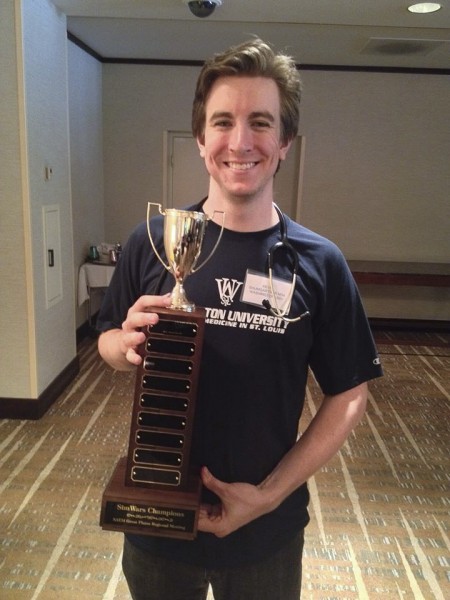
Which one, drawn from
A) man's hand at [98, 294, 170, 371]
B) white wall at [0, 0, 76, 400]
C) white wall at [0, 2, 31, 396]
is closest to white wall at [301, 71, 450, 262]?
white wall at [0, 0, 76, 400]

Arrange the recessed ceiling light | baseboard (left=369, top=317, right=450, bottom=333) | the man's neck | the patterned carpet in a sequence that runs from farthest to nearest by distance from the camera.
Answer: baseboard (left=369, top=317, right=450, bottom=333)
the recessed ceiling light
the patterned carpet
the man's neck

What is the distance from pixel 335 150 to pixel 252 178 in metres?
4.39

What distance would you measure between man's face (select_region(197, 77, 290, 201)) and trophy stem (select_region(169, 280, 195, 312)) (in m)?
0.21

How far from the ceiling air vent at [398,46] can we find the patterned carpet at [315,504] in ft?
9.11

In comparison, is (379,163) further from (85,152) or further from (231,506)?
(231,506)

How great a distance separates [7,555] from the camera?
1.92 metres

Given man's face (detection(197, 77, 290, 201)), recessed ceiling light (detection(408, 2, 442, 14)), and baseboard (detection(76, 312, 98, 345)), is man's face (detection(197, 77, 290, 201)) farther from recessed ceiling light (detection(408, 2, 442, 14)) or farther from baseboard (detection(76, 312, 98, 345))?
baseboard (detection(76, 312, 98, 345))

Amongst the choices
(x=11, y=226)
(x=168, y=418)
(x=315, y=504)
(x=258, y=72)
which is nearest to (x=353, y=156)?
(x=11, y=226)

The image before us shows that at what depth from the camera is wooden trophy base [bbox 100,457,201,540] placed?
863 millimetres

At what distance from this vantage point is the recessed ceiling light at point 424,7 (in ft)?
9.20

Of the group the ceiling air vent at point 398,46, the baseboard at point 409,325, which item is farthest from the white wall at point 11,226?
the baseboard at point 409,325

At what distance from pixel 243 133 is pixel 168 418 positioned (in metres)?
0.55

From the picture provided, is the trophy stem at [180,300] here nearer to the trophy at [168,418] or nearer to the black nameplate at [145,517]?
the trophy at [168,418]

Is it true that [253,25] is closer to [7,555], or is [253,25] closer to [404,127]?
[404,127]
